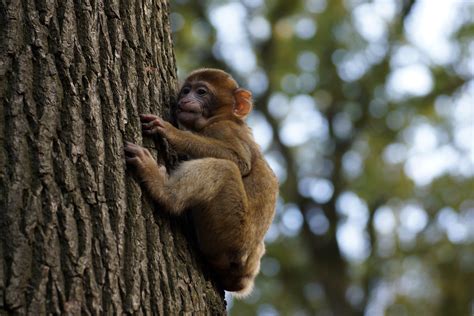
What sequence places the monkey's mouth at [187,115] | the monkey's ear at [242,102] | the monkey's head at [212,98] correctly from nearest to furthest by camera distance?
the monkey's mouth at [187,115], the monkey's head at [212,98], the monkey's ear at [242,102]

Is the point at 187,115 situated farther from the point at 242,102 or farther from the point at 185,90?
the point at 242,102

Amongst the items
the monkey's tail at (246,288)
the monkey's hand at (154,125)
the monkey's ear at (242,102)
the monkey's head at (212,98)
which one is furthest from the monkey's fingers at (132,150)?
the monkey's ear at (242,102)

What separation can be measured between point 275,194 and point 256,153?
1.23ft

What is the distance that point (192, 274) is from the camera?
4.67 meters

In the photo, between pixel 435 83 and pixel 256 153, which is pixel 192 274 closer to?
pixel 256 153

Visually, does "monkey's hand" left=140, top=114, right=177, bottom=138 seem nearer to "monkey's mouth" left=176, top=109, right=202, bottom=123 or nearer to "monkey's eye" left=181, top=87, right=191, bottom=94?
"monkey's mouth" left=176, top=109, right=202, bottom=123

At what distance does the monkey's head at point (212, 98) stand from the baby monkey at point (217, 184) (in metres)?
0.02

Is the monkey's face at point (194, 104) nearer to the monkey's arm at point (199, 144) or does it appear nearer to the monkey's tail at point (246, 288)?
the monkey's arm at point (199, 144)

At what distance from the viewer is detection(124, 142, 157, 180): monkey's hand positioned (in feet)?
14.9

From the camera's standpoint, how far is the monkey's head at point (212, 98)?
5.98 metres

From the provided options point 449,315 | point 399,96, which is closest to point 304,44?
point 399,96

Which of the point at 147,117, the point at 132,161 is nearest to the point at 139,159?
the point at 132,161

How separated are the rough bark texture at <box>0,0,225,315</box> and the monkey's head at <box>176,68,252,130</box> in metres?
1.05

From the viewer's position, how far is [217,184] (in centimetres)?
522
